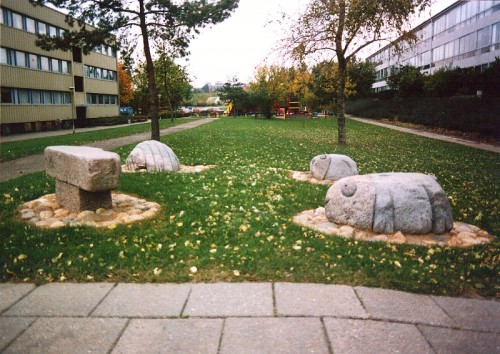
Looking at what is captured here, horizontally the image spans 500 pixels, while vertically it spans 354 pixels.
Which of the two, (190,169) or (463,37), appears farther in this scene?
(463,37)

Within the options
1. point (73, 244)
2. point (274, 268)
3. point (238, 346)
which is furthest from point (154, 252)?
point (238, 346)

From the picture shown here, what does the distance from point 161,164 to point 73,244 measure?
5.59 m

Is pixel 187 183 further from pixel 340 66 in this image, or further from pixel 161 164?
pixel 340 66

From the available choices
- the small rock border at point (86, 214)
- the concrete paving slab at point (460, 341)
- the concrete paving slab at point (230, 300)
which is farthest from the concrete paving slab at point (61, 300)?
the concrete paving slab at point (460, 341)

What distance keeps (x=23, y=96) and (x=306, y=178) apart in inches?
1176

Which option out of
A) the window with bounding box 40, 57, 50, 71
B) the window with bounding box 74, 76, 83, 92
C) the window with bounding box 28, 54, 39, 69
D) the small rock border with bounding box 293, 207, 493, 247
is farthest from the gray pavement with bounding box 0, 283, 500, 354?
the window with bounding box 74, 76, 83, 92

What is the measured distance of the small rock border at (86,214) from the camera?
6156 millimetres

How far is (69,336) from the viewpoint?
3.31 metres

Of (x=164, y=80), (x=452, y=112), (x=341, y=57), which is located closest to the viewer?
(x=341, y=57)

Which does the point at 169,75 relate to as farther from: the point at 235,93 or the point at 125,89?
the point at 125,89

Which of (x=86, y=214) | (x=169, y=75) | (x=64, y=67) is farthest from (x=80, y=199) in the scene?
(x=169, y=75)

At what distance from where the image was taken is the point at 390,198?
574cm

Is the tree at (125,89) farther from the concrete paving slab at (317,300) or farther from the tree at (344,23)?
the concrete paving slab at (317,300)

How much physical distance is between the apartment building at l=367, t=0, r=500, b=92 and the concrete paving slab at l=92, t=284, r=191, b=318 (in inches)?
1203
